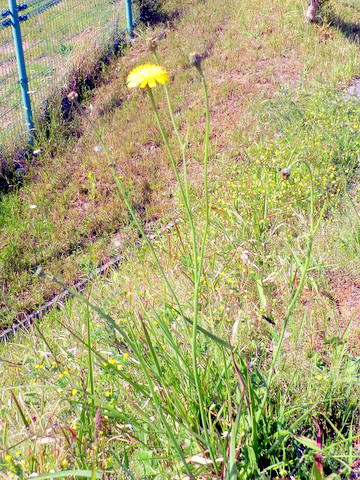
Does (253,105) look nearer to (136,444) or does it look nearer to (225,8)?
(225,8)

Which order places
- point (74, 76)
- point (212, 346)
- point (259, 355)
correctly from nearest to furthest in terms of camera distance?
1. point (212, 346)
2. point (259, 355)
3. point (74, 76)

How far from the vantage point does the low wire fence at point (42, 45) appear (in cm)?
693

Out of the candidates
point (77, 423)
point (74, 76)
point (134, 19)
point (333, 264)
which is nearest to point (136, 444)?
point (77, 423)

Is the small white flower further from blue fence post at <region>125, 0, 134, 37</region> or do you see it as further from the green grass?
blue fence post at <region>125, 0, 134, 37</region>

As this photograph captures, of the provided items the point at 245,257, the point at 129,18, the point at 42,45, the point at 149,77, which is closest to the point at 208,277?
the point at 245,257

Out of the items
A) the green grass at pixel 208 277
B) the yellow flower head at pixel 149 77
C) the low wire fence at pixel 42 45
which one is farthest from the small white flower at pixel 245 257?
the low wire fence at pixel 42 45

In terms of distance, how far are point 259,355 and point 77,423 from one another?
0.87m

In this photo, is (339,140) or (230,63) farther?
(230,63)

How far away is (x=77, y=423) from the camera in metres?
2.21

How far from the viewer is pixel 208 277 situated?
3031 millimetres

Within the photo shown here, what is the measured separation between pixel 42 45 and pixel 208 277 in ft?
20.7

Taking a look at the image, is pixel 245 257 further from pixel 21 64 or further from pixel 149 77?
pixel 21 64

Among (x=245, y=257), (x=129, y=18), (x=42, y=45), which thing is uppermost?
(x=129, y=18)

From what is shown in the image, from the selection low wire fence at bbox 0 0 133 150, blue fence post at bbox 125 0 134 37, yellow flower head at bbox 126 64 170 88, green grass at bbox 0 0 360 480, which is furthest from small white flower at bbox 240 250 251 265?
blue fence post at bbox 125 0 134 37
